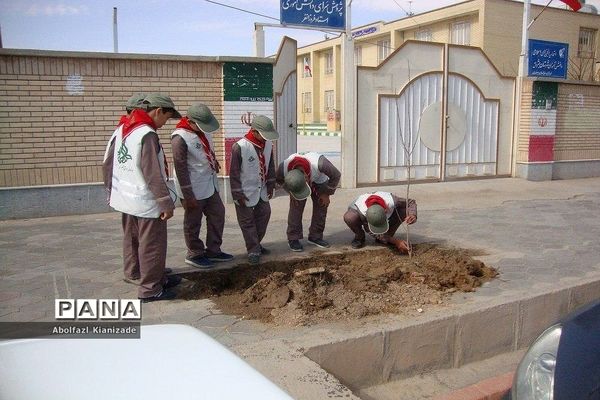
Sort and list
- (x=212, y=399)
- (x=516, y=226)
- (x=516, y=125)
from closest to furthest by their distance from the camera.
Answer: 1. (x=212, y=399)
2. (x=516, y=226)
3. (x=516, y=125)

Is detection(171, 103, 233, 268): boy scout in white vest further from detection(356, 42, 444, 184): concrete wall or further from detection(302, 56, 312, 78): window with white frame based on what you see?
detection(302, 56, 312, 78): window with white frame

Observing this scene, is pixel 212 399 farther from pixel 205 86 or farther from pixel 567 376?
pixel 205 86

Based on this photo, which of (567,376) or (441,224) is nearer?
(567,376)

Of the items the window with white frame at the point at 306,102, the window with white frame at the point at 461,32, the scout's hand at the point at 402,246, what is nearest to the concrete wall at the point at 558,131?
the scout's hand at the point at 402,246

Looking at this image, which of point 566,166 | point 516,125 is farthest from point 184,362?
point 566,166

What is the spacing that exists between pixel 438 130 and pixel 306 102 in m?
23.1

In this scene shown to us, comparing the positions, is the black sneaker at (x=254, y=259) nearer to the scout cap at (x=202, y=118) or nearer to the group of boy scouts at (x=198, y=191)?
the group of boy scouts at (x=198, y=191)

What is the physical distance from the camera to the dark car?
1944 mm

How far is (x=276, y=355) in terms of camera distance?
320 cm

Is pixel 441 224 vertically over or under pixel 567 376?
under

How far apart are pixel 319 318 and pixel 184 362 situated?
2274mm

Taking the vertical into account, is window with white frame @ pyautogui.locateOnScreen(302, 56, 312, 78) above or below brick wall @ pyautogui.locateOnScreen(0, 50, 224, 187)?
above

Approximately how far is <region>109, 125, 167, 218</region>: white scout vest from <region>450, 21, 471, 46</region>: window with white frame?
73.8 ft

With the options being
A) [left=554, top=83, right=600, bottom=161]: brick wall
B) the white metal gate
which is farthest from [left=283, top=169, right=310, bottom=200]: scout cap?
[left=554, top=83, right=600, bottom=161]: brick wall
